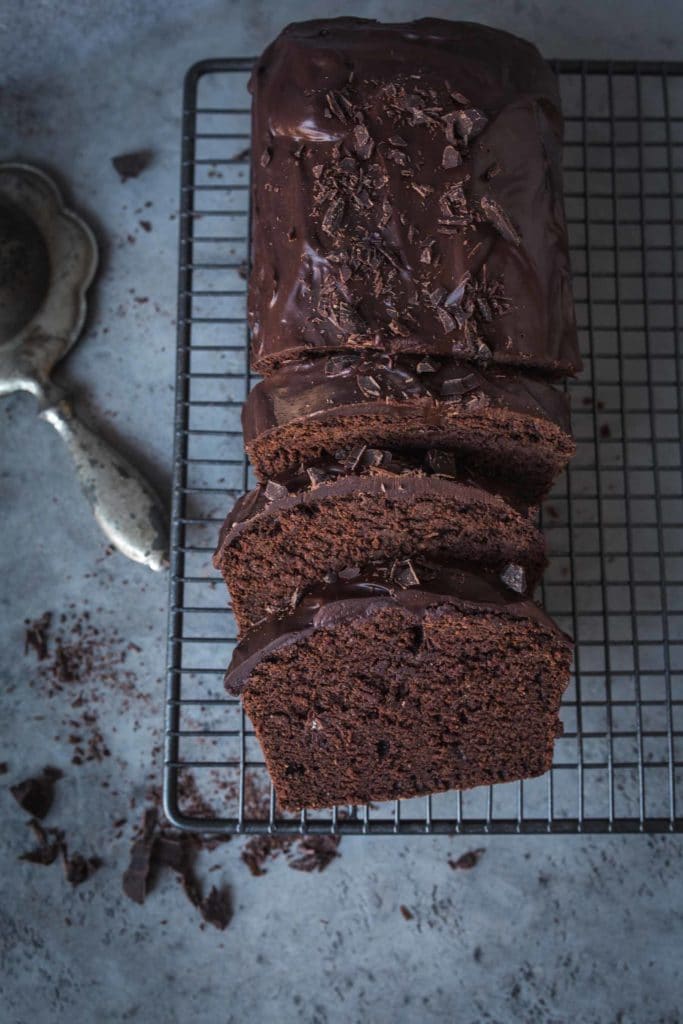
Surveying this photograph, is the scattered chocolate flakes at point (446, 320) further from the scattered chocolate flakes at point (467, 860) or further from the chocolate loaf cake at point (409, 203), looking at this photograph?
the scattered chocolate flakes at point (467, 860)

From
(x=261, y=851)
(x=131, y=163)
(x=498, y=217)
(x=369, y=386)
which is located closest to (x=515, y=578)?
(x=369, y=386)

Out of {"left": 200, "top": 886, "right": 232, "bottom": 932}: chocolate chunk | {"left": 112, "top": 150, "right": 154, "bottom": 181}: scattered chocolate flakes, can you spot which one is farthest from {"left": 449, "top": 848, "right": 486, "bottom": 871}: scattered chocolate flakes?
{"left": 112, "top": 150, "right": 154, "bottom": 181}: scattered chocolate flakes

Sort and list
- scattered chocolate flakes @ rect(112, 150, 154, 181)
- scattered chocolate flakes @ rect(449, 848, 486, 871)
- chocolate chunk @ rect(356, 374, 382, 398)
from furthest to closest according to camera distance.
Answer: scattered chocolate flakes @ rect(112, 150, 154, 181)
scattered chocolate flakes @ rect(449, 848, 486, 871)
chocolate chunk @ rect(356, 374, 382, 398)

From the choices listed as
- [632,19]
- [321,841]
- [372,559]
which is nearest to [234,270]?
[372,559]

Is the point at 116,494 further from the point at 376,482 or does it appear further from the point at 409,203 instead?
the point at 409,203

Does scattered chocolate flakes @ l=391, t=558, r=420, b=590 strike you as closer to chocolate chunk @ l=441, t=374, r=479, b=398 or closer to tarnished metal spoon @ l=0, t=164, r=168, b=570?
chocolate chunk @ l=441, t=374, r=479, b=398

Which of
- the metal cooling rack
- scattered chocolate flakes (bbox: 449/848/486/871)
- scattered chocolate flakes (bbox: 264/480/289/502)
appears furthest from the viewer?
scattered chocolate flakes (bbox: 449/848/486/871)

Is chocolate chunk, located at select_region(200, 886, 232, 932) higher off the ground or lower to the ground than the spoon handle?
lower
